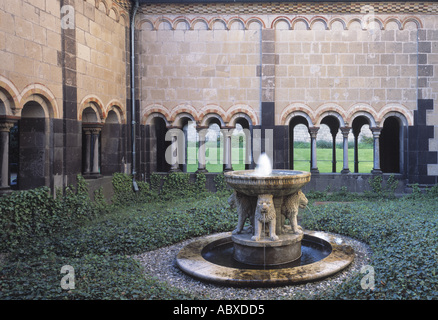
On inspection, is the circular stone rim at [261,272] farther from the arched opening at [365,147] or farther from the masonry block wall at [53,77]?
the arched opening at [365,147]

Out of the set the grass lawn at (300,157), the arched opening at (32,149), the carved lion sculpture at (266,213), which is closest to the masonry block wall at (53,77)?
the arched opening at (32,149)

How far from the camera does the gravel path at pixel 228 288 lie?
4246 millimetres

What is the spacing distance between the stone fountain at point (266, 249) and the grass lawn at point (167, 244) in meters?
0.44

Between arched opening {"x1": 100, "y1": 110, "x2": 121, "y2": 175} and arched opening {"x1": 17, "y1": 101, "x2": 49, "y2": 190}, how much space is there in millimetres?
3064

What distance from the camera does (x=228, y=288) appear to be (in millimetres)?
4473

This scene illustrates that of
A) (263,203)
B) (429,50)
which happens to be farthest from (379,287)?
(429,50)

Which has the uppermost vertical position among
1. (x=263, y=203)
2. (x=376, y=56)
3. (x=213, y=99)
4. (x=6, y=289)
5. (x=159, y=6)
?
(x=159, y=6)

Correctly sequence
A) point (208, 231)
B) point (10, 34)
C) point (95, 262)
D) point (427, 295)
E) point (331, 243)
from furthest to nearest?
point (208, 231)
point (10, 34)
point (331, 243)
point (95, 262)
point (427, 295)

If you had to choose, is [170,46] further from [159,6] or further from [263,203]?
[263,203]

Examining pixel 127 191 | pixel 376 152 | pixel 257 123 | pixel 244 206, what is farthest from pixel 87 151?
pixel 376 152

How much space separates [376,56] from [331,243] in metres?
7.86

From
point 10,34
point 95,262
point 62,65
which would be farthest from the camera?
point 62,65

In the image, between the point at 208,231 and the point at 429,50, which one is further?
the point at 429,50

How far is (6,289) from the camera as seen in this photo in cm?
411
